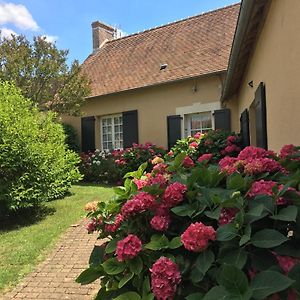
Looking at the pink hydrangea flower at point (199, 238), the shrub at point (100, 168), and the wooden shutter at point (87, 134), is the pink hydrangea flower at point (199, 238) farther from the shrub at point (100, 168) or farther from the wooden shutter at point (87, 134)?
the wooden shutter at point (87, 134)

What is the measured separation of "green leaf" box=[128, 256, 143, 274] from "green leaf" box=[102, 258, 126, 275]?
0.06 m

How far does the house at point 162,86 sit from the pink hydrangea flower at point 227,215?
36.1 ft

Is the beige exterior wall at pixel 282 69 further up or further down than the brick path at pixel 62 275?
further up

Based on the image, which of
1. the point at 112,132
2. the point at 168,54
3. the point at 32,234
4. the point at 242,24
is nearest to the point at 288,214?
the point at 242,24

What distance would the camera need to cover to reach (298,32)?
359 cm

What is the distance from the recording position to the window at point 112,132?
52.5 ft

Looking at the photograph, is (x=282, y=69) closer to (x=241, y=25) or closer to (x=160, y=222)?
(x=241, y=25)

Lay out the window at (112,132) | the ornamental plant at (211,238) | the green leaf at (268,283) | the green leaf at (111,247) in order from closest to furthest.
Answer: the green leaf at (268,283), the ornamental plant at (211,238), the green leaf at (111,247), the window at (112,132)

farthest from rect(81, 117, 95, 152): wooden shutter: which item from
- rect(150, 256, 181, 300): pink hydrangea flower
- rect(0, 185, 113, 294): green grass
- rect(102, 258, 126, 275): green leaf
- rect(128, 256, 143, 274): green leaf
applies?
rect(150, 256, 181, 300): pink hydrangea flower

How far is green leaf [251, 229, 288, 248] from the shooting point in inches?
62.2

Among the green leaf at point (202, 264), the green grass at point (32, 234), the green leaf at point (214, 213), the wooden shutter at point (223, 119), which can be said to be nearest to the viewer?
the green leaf at point (202, 264)

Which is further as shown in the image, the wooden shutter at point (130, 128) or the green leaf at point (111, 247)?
the wooden shutter at point (130, 128)

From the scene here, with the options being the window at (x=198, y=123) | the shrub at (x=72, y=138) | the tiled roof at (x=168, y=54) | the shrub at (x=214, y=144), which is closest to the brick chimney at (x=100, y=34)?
the tiled roof at (x=168, y=54)

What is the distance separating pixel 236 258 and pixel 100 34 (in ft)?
66.9
